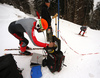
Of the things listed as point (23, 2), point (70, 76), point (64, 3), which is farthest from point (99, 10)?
point (70, 76)

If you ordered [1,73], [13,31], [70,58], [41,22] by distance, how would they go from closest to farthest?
[1,73], [41,22], [13,31], [70,58]

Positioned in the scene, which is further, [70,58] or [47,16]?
[47,16]

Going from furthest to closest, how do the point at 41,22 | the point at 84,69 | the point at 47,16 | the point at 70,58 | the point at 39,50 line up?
1. the point at 39,50
2. the point at 47,16
3. the point at 70,58
4. the point at 84,69
5. the point at 41,22

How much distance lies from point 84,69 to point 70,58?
0.65m

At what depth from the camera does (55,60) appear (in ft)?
5.69

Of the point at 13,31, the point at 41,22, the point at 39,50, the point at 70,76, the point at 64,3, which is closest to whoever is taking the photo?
the point at 41,22

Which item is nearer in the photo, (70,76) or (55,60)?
(55,60)

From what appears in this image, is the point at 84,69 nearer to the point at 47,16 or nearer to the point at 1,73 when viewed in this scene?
the point at 1,73

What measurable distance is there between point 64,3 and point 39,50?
21.2 m

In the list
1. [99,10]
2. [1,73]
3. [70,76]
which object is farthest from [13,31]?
[99,10]

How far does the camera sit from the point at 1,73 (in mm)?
1107

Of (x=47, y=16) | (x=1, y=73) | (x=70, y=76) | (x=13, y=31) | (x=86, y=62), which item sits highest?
(x=47, y=16)

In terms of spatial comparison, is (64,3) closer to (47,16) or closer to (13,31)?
(47,16)

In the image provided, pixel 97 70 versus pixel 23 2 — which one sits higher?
pixel 23 2
